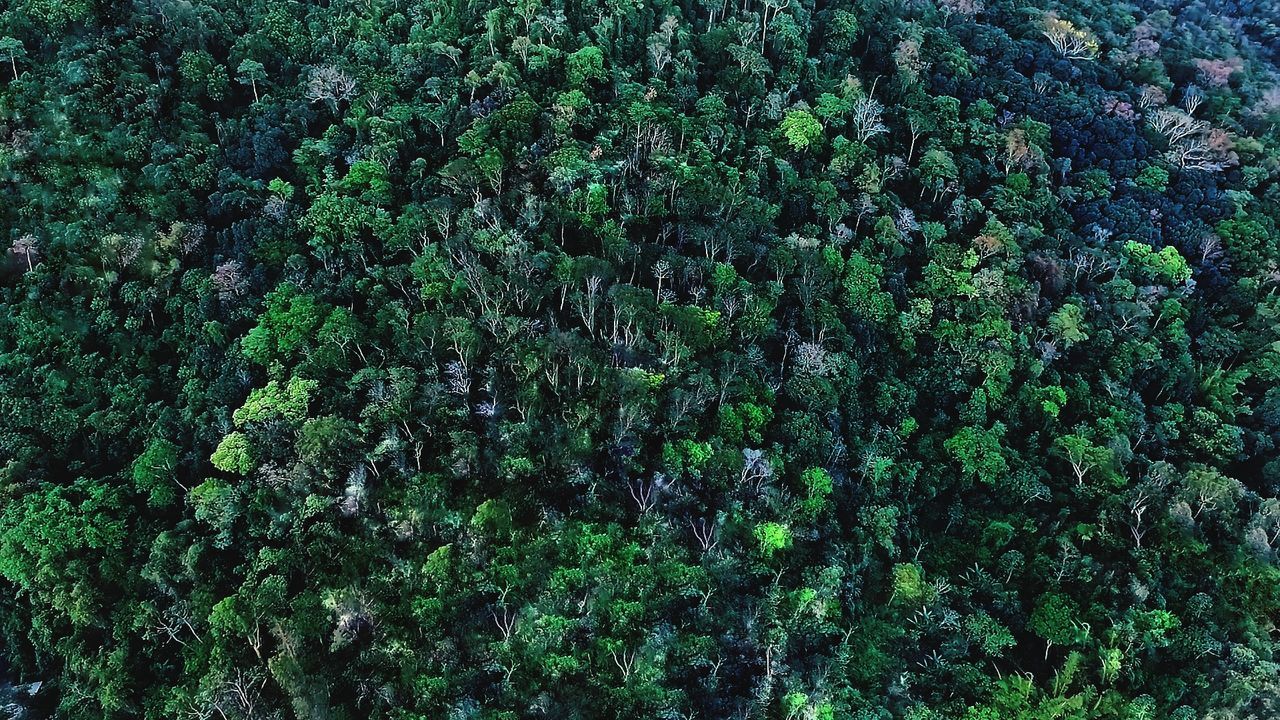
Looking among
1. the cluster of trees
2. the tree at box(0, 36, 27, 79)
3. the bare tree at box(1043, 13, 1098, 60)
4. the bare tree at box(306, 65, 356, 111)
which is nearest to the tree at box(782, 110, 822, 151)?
the cluster of trees

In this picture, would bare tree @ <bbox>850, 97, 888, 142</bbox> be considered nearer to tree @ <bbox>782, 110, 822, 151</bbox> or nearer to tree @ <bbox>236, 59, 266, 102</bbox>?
tree @ <bbox>782, 110, 822, 151</bbox>

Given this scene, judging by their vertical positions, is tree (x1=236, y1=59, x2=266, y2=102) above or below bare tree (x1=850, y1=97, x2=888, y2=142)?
above

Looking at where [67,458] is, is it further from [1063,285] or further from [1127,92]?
[1127,92]

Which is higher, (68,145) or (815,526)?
(68,145)

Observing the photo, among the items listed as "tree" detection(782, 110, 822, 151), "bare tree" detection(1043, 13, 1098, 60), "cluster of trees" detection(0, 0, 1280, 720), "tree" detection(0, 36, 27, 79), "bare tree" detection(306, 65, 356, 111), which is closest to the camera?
"cluster of trees" detection(0, 0, 1280, 720)

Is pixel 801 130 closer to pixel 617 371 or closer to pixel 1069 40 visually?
pixel 617 371

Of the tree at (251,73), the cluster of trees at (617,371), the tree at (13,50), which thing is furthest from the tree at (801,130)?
the tree at (13,50)

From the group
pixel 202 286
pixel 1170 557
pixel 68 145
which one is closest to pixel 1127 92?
pixel 1170 557

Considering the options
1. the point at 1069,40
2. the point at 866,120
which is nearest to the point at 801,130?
the point at 866,120
